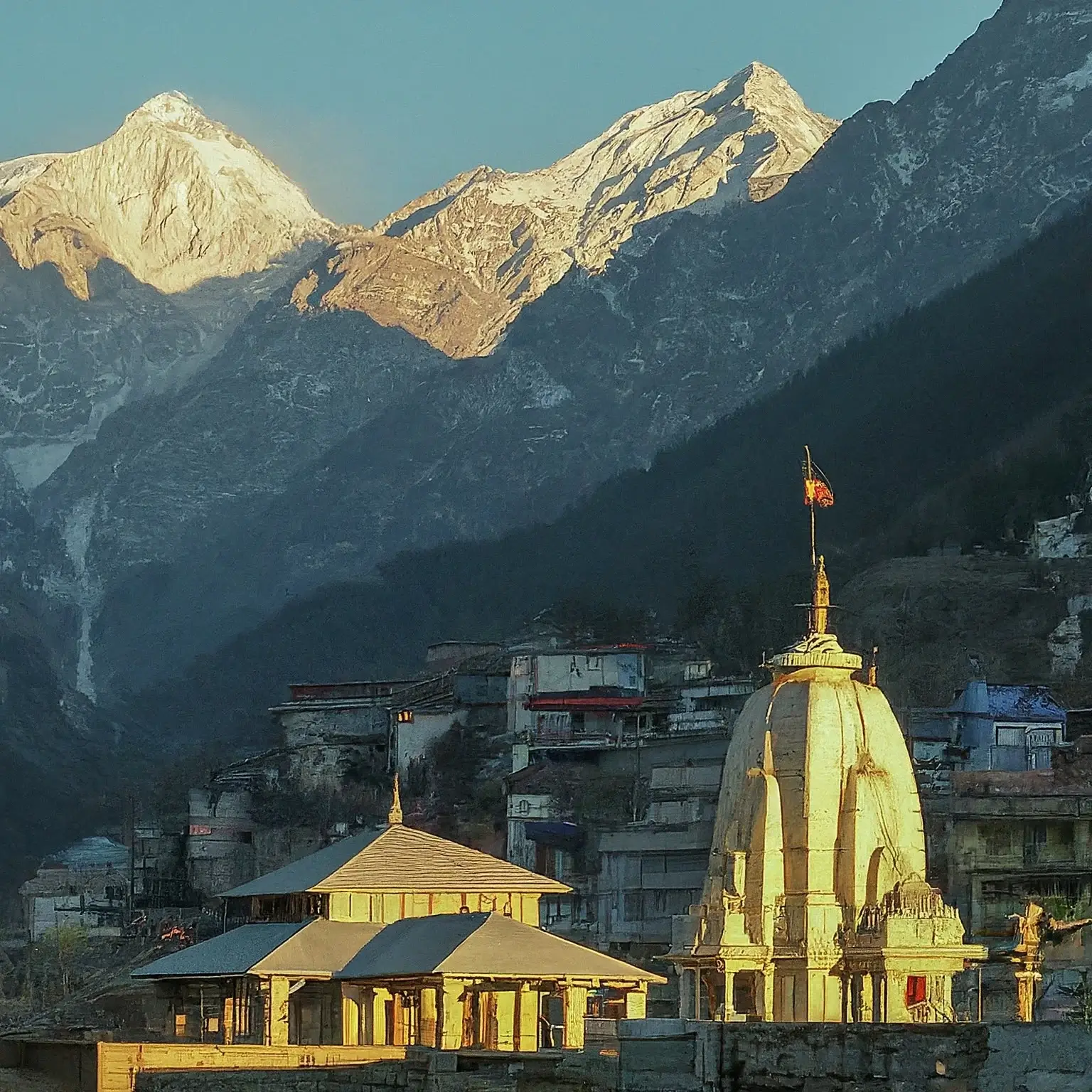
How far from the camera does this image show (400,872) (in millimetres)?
62250

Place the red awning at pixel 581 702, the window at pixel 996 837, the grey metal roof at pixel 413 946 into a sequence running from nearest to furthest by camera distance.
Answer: the grey metal roof at pixel 413 946, the window at pixel 996 837, the red awning at pixel 581 702

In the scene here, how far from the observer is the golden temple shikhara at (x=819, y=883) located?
49.0 metres

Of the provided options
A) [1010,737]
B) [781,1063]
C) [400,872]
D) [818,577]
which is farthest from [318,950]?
[1010,737]

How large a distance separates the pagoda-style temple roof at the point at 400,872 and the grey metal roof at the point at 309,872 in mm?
30

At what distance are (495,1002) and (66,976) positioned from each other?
55.9m

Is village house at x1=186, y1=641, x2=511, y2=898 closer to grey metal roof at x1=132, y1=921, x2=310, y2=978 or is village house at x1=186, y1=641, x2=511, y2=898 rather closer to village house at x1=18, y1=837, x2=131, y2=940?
village house at x1=18, y1=837, x2=131, y2=940

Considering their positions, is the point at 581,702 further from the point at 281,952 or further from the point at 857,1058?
the point at 857,1058

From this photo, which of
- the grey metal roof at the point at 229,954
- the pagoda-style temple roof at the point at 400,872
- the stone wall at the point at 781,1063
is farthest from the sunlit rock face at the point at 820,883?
the pagoda-style temple roof at the point at 400,872

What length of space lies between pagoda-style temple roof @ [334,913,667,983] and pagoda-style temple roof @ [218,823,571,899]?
112 inches

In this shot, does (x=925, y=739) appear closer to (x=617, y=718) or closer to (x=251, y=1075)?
(x=617, y=718)

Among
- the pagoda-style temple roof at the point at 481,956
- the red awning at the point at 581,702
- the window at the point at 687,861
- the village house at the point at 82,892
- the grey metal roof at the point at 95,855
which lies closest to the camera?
the pagoda-style temple roof at the point at 481,956

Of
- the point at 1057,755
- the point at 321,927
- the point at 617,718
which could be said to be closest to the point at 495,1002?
the point at 321,927

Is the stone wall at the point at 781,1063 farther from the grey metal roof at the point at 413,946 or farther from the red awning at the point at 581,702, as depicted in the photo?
the red awning at the point at 581,702

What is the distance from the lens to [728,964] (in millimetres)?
49531
